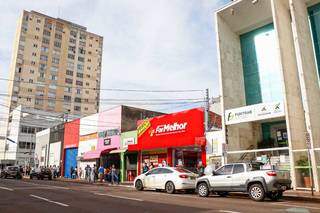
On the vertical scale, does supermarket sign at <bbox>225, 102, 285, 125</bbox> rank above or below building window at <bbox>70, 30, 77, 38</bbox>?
below

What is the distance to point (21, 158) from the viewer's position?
242ft

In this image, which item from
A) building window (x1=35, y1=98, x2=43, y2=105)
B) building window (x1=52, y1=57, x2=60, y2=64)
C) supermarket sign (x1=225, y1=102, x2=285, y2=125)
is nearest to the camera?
supermarket sign (x1=225, y1=102, x2=285, y2=125)

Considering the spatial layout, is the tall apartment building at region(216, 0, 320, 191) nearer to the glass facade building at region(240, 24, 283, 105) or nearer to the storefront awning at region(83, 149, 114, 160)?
the glass facade building at region(240, 24, 283, 105)

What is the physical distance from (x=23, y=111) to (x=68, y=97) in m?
24.1

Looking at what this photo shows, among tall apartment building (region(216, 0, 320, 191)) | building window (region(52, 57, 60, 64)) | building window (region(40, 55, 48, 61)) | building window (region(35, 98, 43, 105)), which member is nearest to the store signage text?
tall apartment building (region(216, 0, 320, 191))

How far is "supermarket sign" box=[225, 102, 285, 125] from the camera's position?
20.4m

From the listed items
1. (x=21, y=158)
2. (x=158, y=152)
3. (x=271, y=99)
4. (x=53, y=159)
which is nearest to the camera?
(x=271, y=99)

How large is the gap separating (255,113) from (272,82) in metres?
3.53

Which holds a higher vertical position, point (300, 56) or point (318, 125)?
point (300, 56)

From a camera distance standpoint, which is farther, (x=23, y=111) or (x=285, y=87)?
(x=23, y=111)

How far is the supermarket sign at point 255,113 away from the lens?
20.4 m

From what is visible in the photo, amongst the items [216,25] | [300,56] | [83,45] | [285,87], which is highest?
[83,45]

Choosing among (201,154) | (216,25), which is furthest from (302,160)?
(216,25)

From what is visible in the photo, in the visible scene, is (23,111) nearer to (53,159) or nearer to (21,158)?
(21,158)
